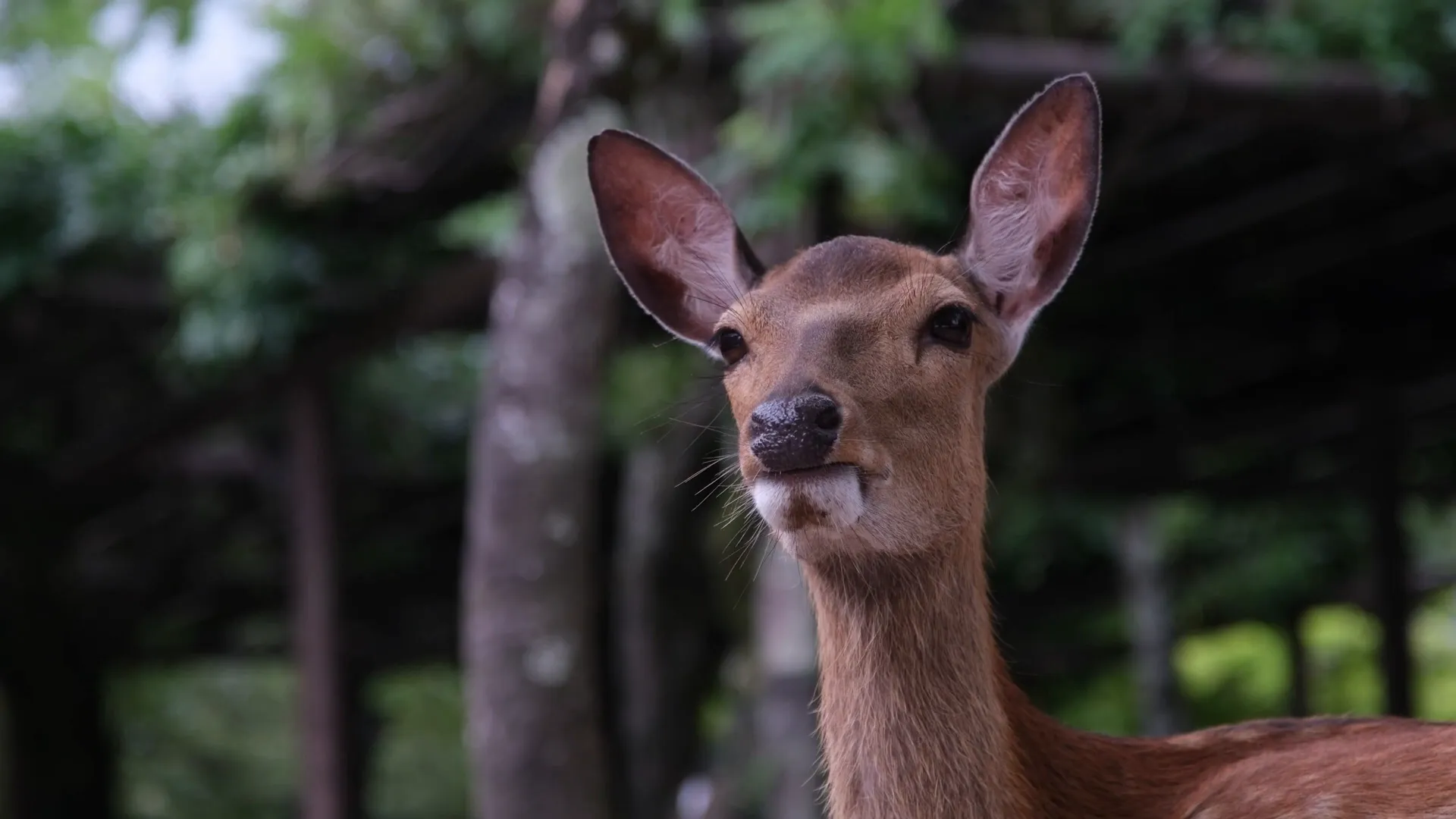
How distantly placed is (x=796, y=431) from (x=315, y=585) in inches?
236

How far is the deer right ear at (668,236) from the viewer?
124 inches

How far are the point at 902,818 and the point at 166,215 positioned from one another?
199 inches

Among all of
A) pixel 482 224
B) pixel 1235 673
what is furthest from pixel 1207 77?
pixel 1235 673

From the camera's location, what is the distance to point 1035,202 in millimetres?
2936

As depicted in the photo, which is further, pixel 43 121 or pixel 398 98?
pixel 43 121

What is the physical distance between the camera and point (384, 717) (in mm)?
14359

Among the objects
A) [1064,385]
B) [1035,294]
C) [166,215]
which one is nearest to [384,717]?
[1064,385]

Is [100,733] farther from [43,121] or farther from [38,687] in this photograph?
[43,121]

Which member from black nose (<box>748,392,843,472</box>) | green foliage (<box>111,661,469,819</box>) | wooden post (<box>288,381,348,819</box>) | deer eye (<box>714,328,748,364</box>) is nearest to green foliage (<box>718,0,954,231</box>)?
deer eye (<box>714,328,748,364</box>)

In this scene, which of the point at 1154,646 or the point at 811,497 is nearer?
the point at 811,497

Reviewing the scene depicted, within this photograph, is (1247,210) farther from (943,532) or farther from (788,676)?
(943,532)

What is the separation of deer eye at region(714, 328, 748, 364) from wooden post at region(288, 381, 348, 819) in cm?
520

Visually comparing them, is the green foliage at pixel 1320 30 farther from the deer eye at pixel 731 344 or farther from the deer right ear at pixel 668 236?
the deer eye at pixel 731 344

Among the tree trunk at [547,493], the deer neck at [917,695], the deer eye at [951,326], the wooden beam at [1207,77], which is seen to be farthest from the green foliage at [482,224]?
the deer neck at [917,695]
